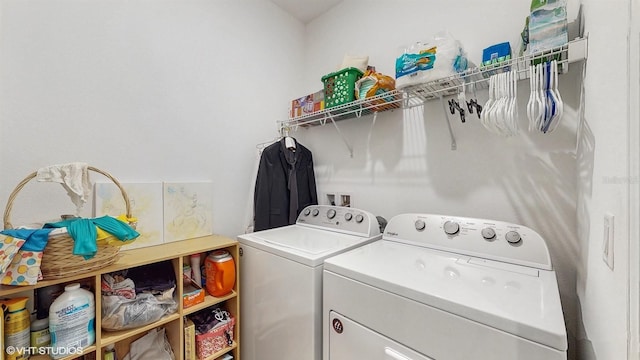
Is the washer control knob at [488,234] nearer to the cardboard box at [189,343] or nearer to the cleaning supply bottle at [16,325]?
the cardboard box at [189,343]

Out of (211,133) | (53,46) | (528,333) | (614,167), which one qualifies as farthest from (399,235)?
(53,46)

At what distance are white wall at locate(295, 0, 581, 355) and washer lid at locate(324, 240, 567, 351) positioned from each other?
0.37 metres

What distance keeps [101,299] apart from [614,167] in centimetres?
174

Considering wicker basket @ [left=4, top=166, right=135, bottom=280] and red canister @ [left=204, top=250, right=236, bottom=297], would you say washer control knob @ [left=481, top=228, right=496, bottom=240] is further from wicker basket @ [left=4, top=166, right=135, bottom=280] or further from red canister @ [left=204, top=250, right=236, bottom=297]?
wicker basket @ [left=4, top=166, right=135, bottom=280]

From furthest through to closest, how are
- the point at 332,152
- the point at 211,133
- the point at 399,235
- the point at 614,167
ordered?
the point at 332,152, the point at 211,133, the point at 399,235, the point at 614,167

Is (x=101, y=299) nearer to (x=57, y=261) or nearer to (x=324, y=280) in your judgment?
(x=57, y=261)

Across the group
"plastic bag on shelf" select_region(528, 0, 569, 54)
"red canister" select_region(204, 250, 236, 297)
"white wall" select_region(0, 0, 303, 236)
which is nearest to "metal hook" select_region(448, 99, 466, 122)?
"plastic bag on shelf" select_region(528, 0, 569, 54)

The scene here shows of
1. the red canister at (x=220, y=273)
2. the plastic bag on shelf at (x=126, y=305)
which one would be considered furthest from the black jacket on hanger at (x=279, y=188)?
the plastic bag on shelf at (x=126, y=305)

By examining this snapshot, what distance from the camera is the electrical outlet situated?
0.49m

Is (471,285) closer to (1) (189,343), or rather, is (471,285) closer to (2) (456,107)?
(2) (456,107)

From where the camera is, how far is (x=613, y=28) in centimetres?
53

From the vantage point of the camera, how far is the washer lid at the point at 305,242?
1.11 meters

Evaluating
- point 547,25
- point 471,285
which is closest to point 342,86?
point 547,25

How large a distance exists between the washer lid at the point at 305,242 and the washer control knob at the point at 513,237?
605mm
